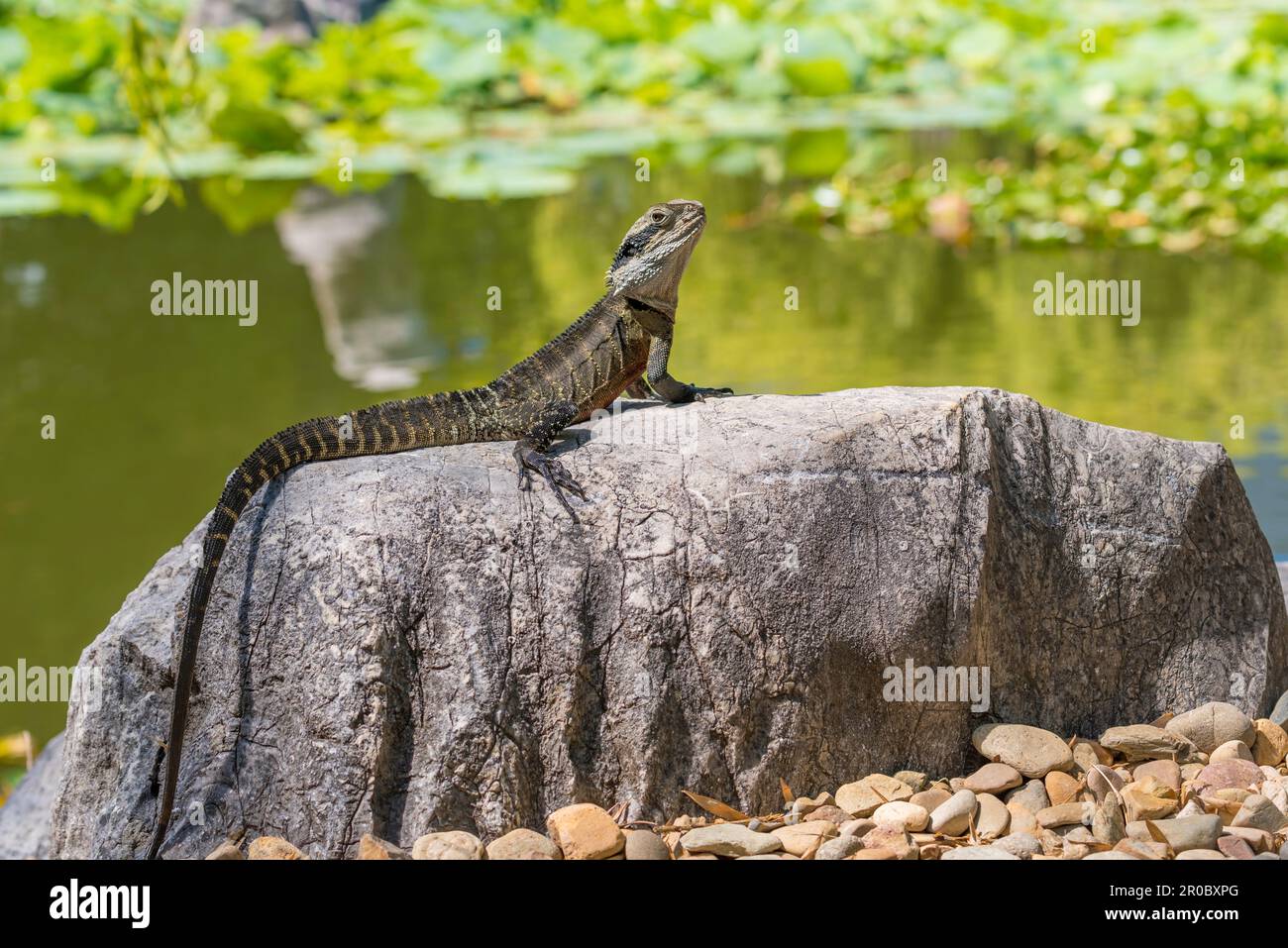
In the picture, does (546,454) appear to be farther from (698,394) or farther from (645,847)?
(645,847)

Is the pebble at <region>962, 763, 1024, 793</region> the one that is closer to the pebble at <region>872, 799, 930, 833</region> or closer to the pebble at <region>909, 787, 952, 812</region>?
the pebble at <region>909, 787, 952, 812</region>

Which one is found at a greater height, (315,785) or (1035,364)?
(1035,364)

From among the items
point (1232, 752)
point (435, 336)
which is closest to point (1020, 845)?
point (1232, 752)

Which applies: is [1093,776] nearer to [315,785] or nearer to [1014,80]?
[315,785]

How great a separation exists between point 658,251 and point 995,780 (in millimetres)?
2263

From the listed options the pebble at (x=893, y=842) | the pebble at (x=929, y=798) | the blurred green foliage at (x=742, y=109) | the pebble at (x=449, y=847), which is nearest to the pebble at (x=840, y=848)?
the pebble at (x=893, y=842)

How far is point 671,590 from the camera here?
4348mm

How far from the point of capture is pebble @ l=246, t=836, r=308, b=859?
13.5 ft

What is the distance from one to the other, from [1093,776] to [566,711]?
1608 millimetres

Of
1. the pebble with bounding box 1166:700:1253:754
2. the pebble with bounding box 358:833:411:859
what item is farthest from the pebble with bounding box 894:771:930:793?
the pebble with bounding box 358:833:411:859

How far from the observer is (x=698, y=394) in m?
5.20

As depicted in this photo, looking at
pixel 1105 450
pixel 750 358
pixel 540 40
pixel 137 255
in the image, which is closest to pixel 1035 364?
pixel 750 358

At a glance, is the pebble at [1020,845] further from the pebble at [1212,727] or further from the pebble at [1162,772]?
the pebble at [1212,727]

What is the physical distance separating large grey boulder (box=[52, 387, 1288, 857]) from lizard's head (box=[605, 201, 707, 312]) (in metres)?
0.78
